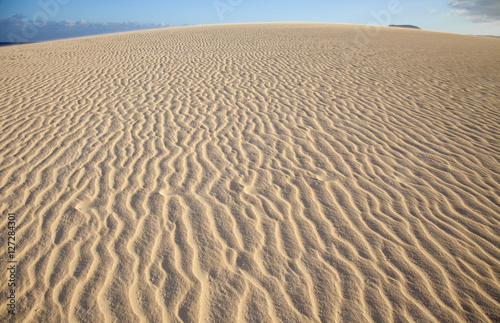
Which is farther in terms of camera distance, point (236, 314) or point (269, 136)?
point (269, 136)

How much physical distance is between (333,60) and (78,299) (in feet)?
37.6

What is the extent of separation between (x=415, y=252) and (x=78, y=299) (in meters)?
→ 3.24

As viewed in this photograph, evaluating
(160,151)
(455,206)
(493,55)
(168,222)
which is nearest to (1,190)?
(160,151)

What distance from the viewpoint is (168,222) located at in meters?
3.18

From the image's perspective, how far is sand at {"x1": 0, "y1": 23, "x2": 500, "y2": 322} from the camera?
8.00ft

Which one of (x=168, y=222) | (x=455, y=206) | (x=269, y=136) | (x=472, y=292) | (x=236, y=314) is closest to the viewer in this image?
(x=236, y=314)

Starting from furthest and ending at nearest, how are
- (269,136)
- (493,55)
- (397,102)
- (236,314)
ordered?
1. (493,55)
2. (397,102)
3. (269,136)
4. (236,314)

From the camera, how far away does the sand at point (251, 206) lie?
2.44m

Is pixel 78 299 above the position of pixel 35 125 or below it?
below

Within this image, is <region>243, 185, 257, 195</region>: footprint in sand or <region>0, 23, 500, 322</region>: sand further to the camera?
<region>243, 185, 257, 195</region>: footprint in sand

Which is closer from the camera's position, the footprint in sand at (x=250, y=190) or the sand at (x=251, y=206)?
the sand at (x=251, y=206)

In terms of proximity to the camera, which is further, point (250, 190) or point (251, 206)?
point (250, 190)

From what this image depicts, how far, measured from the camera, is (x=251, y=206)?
3.44 m

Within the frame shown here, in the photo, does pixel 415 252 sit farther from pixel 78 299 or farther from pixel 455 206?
pixel 78 299
